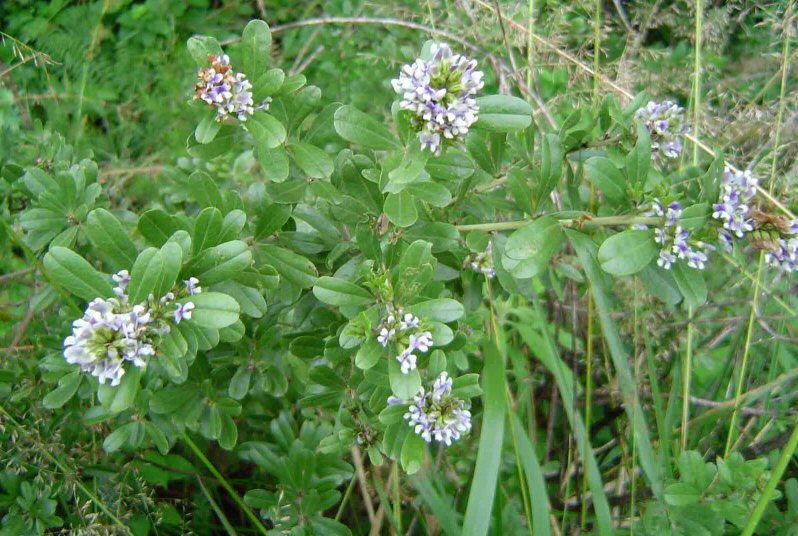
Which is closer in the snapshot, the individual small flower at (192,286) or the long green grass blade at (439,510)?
the individual small flower at (192,286)

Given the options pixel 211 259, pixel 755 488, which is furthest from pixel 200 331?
pixel 755 488

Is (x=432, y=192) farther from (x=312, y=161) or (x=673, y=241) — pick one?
(x=673, y=241)

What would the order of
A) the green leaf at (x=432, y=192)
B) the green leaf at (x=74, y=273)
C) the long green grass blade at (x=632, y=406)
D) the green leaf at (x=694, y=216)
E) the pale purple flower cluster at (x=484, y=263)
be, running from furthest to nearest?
the pale purple flower cluster at (x=484, y=263), the long green grass blade at (x=632, y=406), the green leaf at (x=432, y=192), the green leaf at (x=694, y=216), the green leaf at (x=74, y=273)

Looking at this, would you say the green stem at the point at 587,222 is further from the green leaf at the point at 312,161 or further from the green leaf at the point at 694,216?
the green leaf at the point at 312,161

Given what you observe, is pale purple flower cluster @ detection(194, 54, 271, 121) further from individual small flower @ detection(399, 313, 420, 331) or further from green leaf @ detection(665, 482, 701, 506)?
green leaf @ detection(665, 482, 701, 506)

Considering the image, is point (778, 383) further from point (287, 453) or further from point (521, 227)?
point (287, 453)

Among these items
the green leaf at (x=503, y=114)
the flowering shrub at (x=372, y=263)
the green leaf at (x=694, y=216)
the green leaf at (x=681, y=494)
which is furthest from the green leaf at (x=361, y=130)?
the green leaf at (x=681, y=494)
